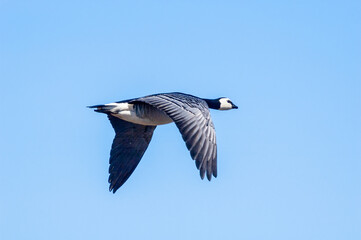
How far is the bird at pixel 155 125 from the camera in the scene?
35.2 ft

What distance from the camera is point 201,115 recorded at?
1159cm

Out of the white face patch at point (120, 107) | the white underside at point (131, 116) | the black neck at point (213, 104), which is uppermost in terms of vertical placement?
the black neck at point (213, 104)

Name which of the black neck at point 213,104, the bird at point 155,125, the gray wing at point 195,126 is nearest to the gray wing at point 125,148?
the bird at point 155,125

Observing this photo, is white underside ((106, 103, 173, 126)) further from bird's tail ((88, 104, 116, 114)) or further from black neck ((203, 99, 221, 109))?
black neck ((203, 99, 221, 109))

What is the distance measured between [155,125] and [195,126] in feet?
10.9

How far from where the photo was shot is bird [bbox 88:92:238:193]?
10727mm

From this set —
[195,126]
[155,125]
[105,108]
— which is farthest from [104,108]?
[195,126]

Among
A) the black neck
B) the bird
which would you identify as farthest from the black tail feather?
the black neck

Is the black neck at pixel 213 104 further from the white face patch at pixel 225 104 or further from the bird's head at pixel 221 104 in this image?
the white face patch at pixel 225 104

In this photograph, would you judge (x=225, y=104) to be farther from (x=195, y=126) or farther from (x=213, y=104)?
(x=195, y=126)

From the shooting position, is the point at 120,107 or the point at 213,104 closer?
the point at 120,107

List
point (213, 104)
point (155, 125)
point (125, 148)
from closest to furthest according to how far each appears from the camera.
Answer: point (155, 125) < point (125, 148) < point (213, 104)

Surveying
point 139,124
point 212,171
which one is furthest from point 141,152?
point 212,171

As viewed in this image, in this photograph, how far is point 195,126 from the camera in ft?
36.6
